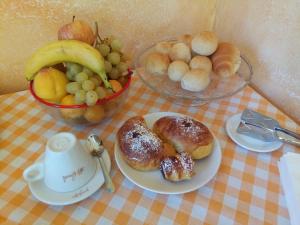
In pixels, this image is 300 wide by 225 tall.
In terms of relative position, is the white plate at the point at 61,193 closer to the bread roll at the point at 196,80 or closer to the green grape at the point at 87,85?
the green grape at the point at 87,85

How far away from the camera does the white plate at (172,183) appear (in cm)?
55

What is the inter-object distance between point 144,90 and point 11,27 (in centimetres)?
42

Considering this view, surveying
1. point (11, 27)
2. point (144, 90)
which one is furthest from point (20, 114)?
point (144, 90)

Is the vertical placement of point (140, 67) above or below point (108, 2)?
below

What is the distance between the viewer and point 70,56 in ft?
2.06

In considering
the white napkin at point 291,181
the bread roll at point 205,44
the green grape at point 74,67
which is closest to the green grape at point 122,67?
the green grape at point 74,67

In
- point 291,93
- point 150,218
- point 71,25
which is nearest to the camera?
point 150,218

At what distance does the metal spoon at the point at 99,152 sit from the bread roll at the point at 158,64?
271 millimetres

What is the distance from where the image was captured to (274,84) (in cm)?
84

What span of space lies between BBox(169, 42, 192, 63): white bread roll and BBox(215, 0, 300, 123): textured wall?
0.79ft

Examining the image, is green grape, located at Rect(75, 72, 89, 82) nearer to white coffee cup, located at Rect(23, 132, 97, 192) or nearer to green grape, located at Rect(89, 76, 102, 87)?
green grape, located at Rect(89, 76, 102, 87)

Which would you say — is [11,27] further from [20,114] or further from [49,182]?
[49,182]

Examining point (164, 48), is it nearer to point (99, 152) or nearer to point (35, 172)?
point (99, 152)

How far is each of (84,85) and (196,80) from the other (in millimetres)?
292
